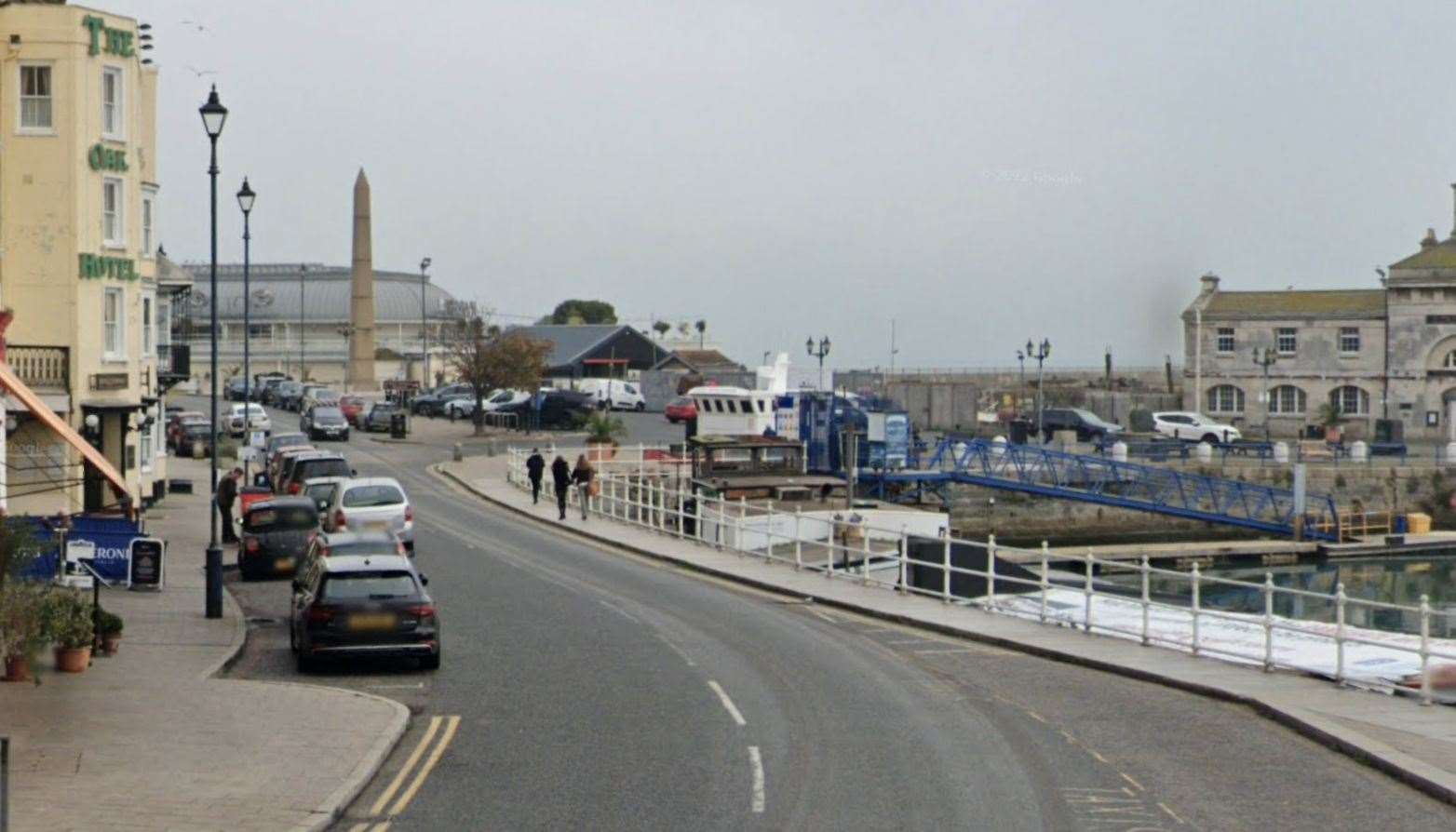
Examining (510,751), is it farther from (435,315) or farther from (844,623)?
(435,315)

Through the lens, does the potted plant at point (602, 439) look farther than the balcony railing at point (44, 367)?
Yes

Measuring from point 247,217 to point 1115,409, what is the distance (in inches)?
2414

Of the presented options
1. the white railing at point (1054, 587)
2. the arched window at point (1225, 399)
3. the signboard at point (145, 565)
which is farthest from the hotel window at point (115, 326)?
the arched window at point (1225, 399)

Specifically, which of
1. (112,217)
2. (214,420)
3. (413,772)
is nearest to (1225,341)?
(112,217)

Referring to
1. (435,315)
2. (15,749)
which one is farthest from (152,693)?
(435,315)

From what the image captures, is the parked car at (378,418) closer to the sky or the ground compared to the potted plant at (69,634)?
closer to the sky

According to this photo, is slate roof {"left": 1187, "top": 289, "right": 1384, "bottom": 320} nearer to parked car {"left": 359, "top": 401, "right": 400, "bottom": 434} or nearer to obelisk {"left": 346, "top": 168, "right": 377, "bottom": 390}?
parked car {"left": 359, "top": 401, "right": 400, "bottom": 434}

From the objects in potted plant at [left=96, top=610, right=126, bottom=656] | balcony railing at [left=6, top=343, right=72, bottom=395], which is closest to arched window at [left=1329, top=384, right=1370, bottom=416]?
balcony railing at [left=6, top=343, right=72, bottom=395]

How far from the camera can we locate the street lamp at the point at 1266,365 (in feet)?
279

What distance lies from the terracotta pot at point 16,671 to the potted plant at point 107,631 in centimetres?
210

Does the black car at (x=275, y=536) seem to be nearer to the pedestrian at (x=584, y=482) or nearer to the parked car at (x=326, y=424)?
the pedestrian at (x=584, y=482)

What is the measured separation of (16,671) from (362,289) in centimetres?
9582

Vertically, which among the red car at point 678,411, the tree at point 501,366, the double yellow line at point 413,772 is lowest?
the double yellow line at point 413,772

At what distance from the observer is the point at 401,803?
48.6 ft
